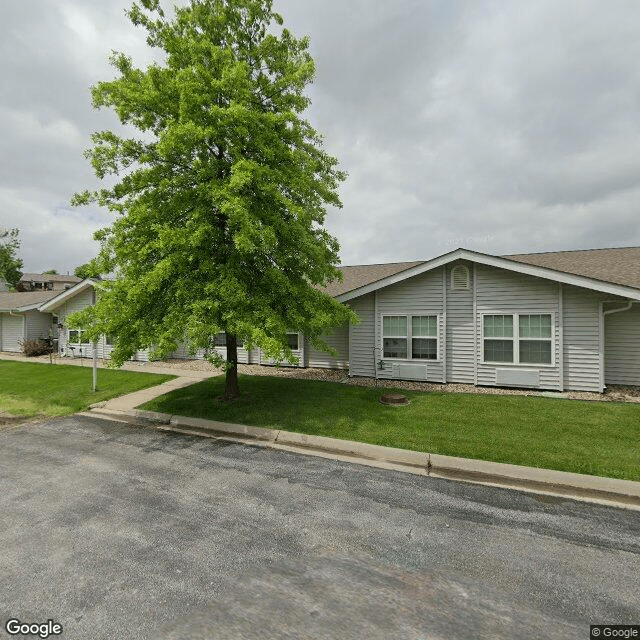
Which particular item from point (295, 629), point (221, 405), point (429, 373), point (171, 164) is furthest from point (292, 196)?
point (295, 629)

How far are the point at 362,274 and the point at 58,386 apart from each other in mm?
15150

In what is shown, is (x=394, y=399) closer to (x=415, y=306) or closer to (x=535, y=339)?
(x=415, y=306)

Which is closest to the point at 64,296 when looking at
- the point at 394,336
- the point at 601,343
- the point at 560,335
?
the point at 394,336

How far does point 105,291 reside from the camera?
8.91 metres

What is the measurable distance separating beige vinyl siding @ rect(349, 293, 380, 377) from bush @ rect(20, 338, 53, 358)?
20.8 meters

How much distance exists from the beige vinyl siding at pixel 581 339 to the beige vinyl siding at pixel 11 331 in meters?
31.6

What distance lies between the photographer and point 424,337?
526 inches

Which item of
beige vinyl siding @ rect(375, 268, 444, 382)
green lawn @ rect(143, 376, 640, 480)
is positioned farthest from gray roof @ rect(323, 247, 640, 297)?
green lawn @ rect(143, 376, 640, 480)

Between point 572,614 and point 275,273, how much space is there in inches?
307

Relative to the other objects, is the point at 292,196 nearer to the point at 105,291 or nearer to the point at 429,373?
the point at 105,291

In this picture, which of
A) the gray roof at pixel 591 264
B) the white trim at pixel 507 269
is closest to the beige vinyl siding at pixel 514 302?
the white trim at pixel 507 269

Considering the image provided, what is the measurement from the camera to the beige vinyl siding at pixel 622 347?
11984mm

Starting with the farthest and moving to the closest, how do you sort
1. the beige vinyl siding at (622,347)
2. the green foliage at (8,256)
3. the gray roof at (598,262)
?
1. the green foliage at (8,256)
2. the beige vinyl siding at (622,347)
3. the gray roof at (598,262)

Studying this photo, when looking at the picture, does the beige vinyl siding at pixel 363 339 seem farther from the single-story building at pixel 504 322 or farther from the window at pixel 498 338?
the window at pixel 498 338
